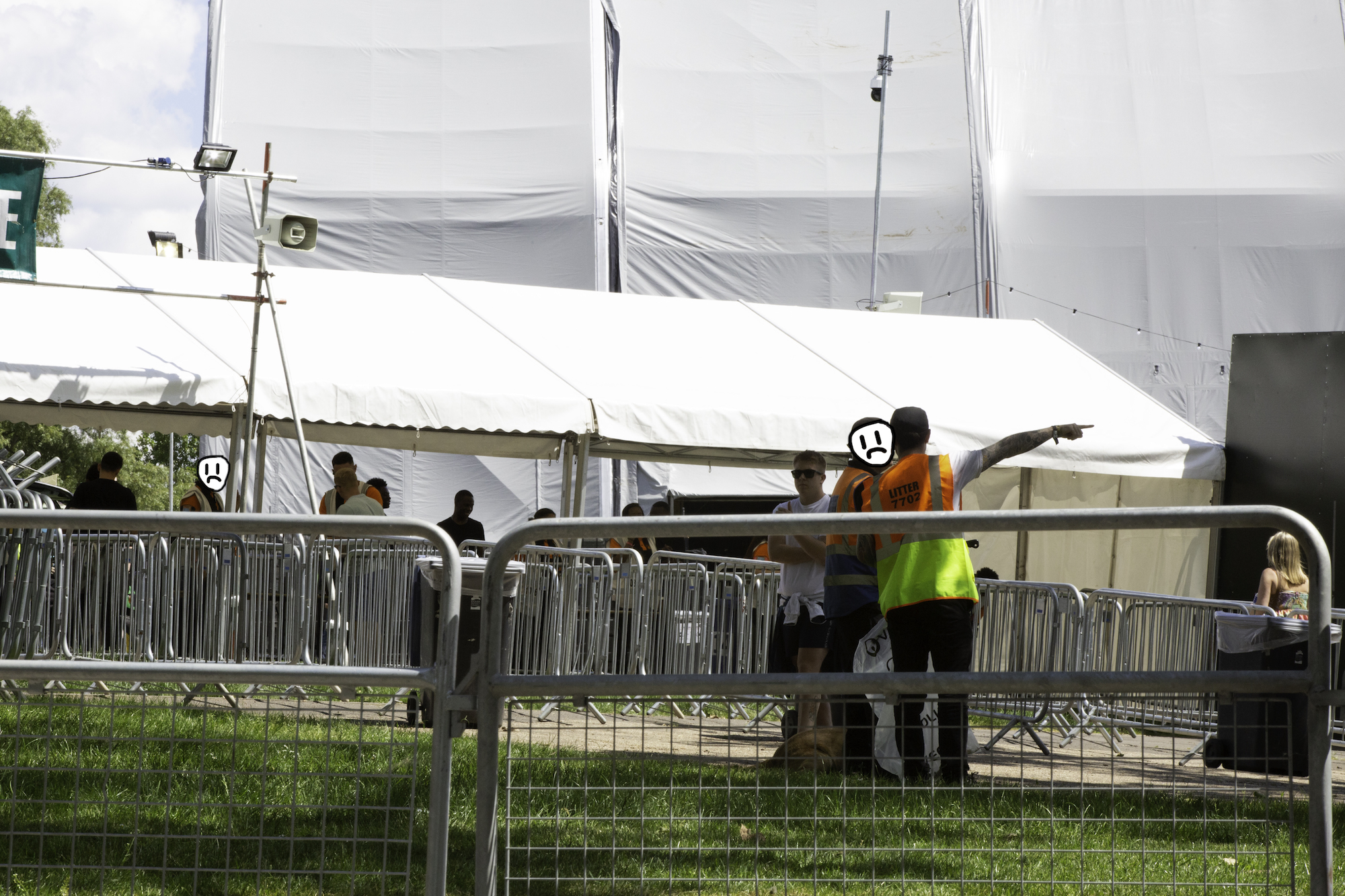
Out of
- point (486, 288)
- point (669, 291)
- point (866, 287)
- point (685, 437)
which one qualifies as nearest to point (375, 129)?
point (669, 291)

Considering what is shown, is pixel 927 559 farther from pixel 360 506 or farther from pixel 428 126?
pixel 428 126

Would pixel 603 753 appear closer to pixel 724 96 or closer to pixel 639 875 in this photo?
pixel 639 875

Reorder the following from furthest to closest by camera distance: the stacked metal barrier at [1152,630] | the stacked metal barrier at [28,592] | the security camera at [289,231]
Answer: the security camera at [289,231] → the stacked metal barrier at [1152,630] → the stacked metal barrier at [28,592]

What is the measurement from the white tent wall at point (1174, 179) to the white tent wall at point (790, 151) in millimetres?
1337

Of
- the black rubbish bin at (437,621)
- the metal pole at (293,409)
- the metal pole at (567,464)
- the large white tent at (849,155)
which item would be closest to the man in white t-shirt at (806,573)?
the black rubbish bin at (437,621)

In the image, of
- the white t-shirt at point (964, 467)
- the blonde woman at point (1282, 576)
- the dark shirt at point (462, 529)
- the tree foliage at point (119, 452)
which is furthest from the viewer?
the tree foliage at point (119, 452)

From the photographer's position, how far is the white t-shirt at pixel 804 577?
7570 millimetres

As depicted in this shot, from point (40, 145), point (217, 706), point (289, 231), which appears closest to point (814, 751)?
point (217, 706)

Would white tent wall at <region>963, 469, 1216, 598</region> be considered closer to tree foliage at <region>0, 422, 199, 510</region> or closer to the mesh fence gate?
the mesh fence gate

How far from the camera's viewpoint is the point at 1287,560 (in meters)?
9.27

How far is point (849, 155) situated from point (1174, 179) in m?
7.00

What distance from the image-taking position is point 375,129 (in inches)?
1154

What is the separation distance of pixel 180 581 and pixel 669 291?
23.0 meters

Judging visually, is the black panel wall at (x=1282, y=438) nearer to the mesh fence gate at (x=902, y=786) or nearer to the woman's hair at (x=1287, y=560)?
the woman's hair at (x=1287, y=560)
